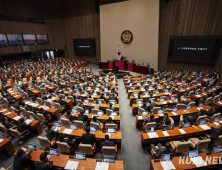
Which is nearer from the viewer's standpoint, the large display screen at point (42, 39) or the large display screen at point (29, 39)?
the large display screen at point (29, 39)

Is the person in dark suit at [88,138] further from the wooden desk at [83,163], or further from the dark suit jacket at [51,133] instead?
the dark suit jacket at [51,133]

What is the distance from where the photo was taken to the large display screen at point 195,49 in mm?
14523

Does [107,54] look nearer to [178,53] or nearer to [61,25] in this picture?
[178,53]

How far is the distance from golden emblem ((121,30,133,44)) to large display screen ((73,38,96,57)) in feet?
20.2

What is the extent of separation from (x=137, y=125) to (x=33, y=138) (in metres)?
5.23

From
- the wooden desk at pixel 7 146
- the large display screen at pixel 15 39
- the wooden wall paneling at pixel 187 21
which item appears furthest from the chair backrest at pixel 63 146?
the large display screen at pixel 15 39

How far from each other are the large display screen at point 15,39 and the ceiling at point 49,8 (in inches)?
126

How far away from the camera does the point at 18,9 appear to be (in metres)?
21.8

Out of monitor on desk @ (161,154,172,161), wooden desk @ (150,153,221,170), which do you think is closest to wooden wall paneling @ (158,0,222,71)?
wooden desk @ (150,153,221,170)

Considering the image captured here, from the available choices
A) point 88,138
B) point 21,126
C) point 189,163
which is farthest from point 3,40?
point 189,163

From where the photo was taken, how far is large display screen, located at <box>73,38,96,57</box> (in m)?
24.3

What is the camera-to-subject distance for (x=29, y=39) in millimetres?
24188

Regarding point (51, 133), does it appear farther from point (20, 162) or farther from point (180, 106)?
point (180, 106)

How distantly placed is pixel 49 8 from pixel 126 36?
1685 cm
